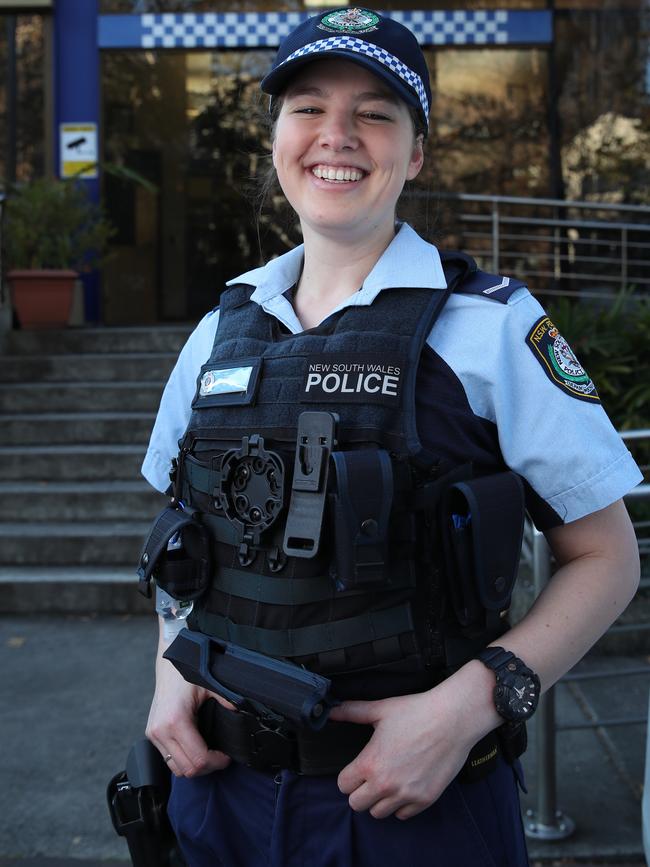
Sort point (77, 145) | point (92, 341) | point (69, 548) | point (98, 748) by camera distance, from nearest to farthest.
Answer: point (98, 748), point (69, 548), point (92, 341), point (77, 145)

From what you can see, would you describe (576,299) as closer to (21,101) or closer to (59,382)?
(59,382)

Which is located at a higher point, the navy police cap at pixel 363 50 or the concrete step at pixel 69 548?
the navy police cap at pixel 363 50

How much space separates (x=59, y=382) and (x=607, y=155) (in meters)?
5.37

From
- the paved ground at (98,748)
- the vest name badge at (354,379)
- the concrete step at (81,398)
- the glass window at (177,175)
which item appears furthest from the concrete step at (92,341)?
the vest name badge at (354,379)

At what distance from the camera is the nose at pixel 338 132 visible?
1.40 meters

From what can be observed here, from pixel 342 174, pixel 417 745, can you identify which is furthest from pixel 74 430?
pixel 417 745

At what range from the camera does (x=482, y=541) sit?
1.24 meters

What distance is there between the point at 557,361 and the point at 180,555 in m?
0.64

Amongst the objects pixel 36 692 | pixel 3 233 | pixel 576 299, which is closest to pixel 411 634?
pixel 36 692

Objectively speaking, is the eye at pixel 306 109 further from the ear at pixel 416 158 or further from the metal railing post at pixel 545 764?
the metal railing post at pixel 545 764

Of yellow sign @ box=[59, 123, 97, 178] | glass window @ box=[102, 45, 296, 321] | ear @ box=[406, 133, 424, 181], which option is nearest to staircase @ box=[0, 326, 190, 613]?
glass window @ box=[102, 45, 296, 321]

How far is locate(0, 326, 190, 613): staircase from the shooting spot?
4.98 m

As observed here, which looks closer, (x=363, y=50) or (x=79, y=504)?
(x=363, y=50)

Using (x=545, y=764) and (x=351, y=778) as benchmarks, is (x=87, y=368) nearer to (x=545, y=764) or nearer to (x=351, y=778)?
(x=545, y=764)
